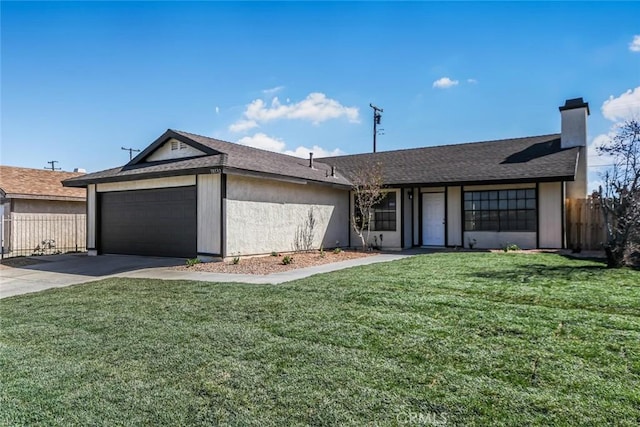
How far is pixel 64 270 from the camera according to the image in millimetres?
11539

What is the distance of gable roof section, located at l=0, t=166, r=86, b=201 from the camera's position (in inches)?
684

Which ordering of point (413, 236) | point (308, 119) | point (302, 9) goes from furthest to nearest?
point (308, 119)
point (413, 236)
point (302, 9)

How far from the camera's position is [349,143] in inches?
1225

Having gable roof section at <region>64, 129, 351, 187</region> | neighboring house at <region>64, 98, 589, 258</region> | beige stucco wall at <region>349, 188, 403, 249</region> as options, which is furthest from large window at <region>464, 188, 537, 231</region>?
gable roof section at <region>64, 129, 351, 187</region>

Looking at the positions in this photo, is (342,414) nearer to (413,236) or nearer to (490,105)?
(413,236)

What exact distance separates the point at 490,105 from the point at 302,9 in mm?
9837

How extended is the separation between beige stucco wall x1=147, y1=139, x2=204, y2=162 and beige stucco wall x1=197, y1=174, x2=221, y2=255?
6.53 ft

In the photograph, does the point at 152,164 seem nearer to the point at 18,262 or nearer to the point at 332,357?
the point at 18,262

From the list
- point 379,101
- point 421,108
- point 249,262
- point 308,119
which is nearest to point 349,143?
point 379,101

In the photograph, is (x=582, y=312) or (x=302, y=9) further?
(x=302, y=9)

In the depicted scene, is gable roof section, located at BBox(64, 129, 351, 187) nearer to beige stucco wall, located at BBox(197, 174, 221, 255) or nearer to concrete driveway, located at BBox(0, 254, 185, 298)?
beige stucco wall, located at BBox(197, 174, 221, 255)

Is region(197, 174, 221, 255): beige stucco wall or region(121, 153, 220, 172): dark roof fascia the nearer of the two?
region(197, 174, 221, 255): beige stucco wall

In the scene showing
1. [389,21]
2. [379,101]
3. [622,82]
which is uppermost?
[379,101]

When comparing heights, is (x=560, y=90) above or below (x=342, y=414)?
above
